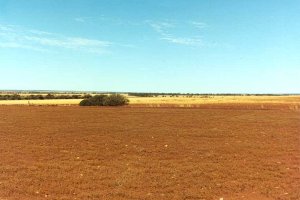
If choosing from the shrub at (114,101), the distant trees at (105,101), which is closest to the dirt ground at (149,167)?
the shrub at (114,101)

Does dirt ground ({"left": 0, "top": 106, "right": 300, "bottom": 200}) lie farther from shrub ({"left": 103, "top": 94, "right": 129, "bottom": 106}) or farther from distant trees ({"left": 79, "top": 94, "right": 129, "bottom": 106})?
distant trees ({"left": 79, "top": 94, "right": 129, "bottom": 106})

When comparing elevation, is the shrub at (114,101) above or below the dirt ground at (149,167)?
above

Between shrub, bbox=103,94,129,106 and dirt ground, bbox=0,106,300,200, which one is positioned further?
shrub, bbox=103,94,129,106

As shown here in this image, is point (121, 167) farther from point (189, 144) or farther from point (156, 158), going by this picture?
point (189, 144)

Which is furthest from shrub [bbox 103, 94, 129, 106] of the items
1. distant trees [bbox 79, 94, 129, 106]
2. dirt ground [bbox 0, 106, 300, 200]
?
dirt ground [bbox 0, 106, 300, 200]

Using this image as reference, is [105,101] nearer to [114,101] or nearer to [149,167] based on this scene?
[114,101]

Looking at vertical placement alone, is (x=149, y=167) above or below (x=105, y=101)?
below

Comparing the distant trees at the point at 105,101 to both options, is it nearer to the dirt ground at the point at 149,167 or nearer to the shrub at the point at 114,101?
the shrub at the point at 114,101

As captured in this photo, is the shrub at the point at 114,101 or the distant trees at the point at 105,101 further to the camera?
the distant trees at the point at 105,101

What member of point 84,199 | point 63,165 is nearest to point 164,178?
point 84,199

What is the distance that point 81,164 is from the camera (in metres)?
15.8

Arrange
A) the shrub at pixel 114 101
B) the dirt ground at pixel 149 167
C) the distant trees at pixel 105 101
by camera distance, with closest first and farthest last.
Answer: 1. the dirt ground at pixel 149 167
2. the shrub at pixel 114 101
3. the distant trees at pixel 105 101

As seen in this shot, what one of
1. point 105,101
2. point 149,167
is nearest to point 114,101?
point 105,101

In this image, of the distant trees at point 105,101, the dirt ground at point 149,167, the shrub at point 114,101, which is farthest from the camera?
the distant trees at point 105,101
